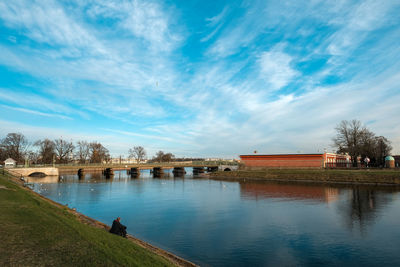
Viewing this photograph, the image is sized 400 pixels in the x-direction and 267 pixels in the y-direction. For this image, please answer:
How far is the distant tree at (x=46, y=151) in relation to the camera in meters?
122

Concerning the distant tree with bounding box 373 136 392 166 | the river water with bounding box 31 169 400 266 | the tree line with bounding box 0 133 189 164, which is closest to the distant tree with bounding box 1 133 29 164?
the tree line with bounding box 0 133 189 164

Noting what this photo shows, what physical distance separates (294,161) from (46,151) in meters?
116

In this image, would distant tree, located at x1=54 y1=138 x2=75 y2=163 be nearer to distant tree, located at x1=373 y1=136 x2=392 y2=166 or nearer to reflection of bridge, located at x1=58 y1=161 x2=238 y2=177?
reflection of bridge, located at x1=58 y1=161 x2=238 y2=177

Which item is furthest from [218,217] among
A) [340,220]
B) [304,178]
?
[304,178]

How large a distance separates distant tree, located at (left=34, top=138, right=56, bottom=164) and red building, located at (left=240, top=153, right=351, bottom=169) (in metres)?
95.1

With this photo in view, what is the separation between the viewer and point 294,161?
290 feet

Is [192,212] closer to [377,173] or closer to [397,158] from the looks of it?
[377,173]

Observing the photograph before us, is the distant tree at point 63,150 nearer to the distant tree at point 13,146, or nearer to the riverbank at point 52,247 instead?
the distant tree at point 13,146

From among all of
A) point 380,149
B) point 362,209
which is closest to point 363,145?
point 380,149

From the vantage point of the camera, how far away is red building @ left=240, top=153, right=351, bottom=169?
278 feet

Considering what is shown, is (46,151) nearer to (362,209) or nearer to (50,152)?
(50,152)

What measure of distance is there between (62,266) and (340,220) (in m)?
27.3

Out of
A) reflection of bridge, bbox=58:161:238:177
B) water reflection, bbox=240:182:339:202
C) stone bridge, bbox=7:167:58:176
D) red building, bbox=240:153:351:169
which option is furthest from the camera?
reflection of bridge, bbox=58:161:238:177

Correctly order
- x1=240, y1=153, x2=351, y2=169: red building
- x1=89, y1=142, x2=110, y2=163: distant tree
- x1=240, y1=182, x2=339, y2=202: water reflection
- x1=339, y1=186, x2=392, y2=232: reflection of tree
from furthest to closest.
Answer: x1=89, y1=142, x2=110, y2=163: distant tree → x1=240, y1=153, x2=351, y2=169: red building → x1=240, y1=182, x2=339, y2=202: water reflection → x1=339, y1=186, x2=392, y2=232: reflection of tree
